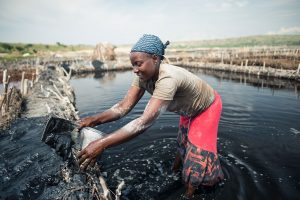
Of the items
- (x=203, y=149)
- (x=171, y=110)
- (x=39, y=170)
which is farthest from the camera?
(x=39, y=170)

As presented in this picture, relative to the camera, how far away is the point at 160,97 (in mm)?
2422

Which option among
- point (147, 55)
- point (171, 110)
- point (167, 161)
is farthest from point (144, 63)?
point (167, 161)

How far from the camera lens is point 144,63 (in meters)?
2.53

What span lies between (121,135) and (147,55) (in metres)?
0.95

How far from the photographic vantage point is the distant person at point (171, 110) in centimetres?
241

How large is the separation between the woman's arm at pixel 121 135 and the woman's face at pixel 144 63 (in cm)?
37

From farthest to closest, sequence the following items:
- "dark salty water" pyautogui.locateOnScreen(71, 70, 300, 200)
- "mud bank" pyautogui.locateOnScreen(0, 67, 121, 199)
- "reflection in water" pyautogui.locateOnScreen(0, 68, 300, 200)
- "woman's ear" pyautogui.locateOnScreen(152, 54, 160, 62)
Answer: "dark salty water" pyautogui.locateOnScreen(71, 70, 300, 200), "reflection in water" pyautogui.locateOnScreen(0, 68, 300, 200), "mud bank" pyautogui.locateOnScreen(0, 67, 121, 199), "woman's ear" pyautogui.locateOnScreen(152, 54, 160, 62)

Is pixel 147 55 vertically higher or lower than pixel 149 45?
lower

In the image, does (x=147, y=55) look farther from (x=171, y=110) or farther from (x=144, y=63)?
(x=171, y=110)

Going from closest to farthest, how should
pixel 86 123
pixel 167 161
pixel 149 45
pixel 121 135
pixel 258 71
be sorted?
1. pixel 121 135
2. pixel 149 45
3. pixel 86 123
4. pixel 167 161
5. pixel 258 71

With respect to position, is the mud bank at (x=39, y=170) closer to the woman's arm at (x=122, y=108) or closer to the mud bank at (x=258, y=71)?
the woman's arm at (x=122, y=108)

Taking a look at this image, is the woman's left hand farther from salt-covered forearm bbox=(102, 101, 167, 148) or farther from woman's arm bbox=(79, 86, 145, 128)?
woman's arm bbox=(79, 86, 145, 128)

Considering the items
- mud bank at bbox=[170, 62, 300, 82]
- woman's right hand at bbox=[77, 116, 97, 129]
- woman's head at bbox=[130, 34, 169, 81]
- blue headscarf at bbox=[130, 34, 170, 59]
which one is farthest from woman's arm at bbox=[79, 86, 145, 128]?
mud bank at bbox=[170, 62, 300, 82]

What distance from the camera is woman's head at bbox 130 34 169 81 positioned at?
2.49 meters
